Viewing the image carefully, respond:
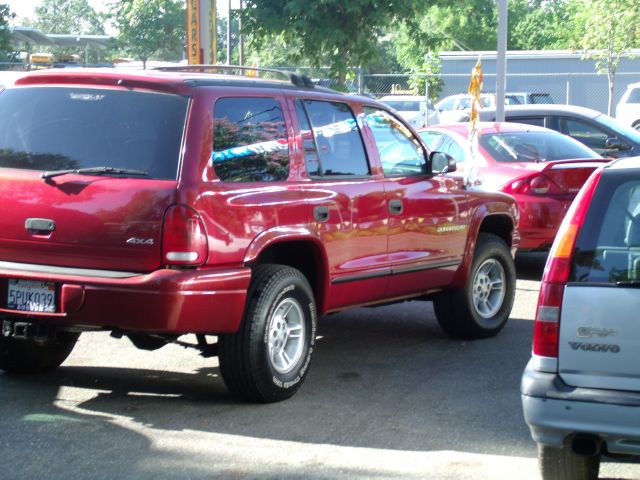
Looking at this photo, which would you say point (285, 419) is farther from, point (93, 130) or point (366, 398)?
point (93, 130)

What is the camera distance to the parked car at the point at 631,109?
108ft

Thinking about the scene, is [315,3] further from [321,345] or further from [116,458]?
[116,458]

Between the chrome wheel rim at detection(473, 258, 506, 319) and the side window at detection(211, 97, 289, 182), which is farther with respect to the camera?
the chrome wheel rim at detection(473, 258, 506, 319)

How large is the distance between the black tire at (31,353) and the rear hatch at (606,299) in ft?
11.4

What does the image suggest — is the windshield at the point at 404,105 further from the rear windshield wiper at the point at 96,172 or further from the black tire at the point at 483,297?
the rear windshield wiper at the point at 96,172

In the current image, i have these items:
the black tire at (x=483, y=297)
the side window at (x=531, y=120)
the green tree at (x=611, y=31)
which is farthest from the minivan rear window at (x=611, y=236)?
the green tree at (x=611, y=31)

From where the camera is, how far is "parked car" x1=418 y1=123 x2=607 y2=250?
11.4 meters

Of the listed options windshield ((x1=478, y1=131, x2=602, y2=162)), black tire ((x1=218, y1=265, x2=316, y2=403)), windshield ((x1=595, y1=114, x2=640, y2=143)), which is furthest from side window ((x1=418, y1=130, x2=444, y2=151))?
black tire ((x1=218, y1=265, x2=316, y2=403))

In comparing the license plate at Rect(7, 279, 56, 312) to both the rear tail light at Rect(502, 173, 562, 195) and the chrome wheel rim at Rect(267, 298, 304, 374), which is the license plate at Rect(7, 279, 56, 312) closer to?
the chrome wheel rim at Rect(267, 298, 304, 374)

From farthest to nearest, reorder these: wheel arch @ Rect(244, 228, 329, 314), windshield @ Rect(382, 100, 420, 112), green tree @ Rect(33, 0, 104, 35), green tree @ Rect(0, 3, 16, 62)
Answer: green tree @ Rect(33, 0, 104, 35)
windshield @ Rect(382, 100, 420, 112)
green tree @ Rect(0, 3, 16, 62)
wheel arch @ Rect(244, 228, 329, 314)

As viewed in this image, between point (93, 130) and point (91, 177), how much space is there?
0.31 meters

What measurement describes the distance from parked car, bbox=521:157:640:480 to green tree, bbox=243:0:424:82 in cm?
1298

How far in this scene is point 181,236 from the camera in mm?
5867

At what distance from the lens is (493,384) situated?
7148mm
